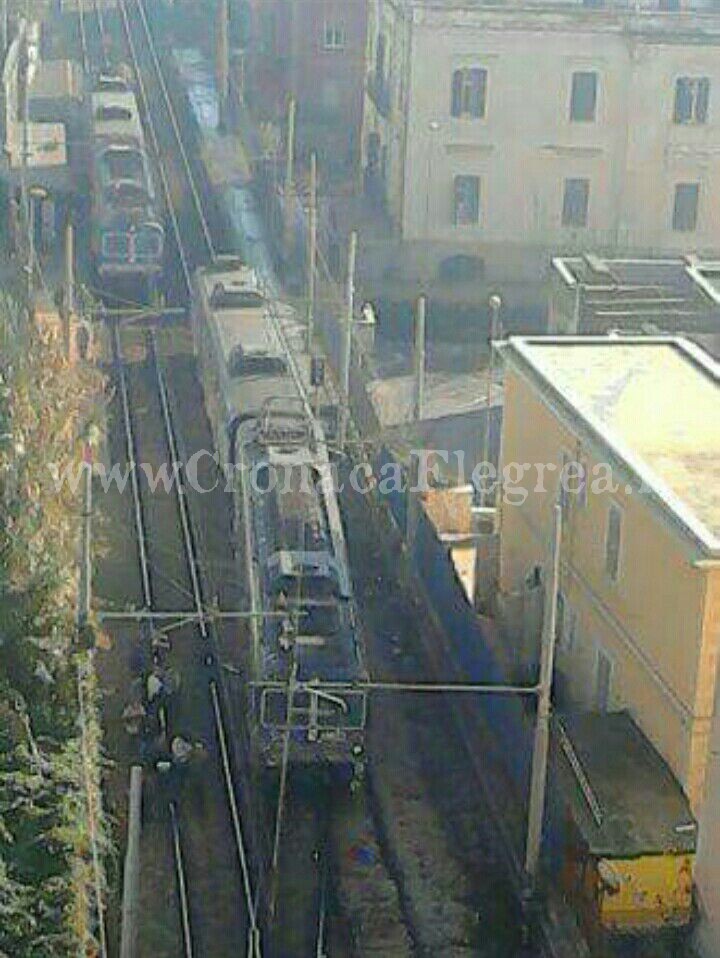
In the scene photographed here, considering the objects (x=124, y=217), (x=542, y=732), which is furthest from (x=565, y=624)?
(x=124, y=217)

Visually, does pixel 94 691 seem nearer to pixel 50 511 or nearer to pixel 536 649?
pixel 50 511

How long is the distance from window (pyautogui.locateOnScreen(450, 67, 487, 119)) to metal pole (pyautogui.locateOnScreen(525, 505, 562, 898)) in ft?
64.5

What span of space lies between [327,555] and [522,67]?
1781cm

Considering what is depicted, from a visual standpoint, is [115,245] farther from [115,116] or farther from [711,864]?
[711,864]

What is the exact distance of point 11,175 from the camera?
1526 inches

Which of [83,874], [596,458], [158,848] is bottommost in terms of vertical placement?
[158,848]

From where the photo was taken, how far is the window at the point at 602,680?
18.2 meters

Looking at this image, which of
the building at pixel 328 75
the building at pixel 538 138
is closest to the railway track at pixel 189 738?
the building at pixel 538 138

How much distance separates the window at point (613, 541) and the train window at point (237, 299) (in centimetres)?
1058

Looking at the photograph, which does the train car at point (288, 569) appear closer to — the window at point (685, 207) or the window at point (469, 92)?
the window at point (469, 92)

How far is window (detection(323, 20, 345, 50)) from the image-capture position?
141ft

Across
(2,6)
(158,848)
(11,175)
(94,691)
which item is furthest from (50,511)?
(2,6)

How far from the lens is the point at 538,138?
3506 centimetres

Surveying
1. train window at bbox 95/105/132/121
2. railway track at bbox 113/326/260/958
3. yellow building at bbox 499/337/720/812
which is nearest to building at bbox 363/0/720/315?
train window at bbox 95/105/132/121
